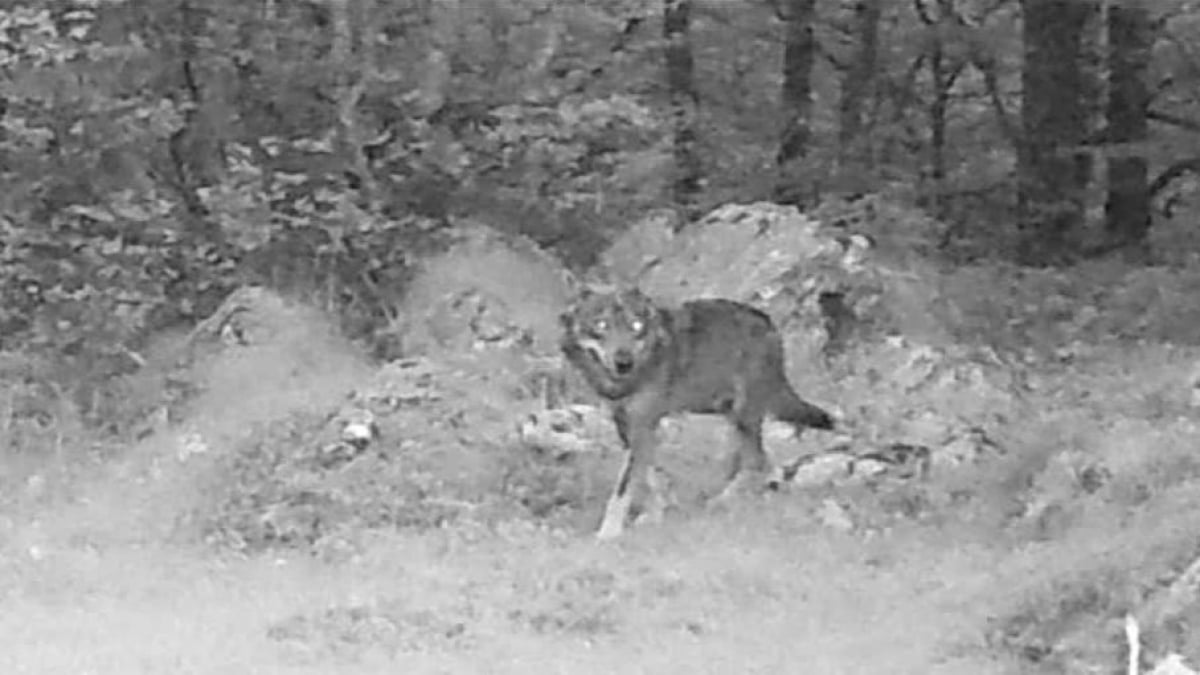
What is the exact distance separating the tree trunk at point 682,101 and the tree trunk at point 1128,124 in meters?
2.97

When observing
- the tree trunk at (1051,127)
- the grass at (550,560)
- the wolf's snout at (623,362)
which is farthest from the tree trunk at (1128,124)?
the wolf's snout at (623,362)

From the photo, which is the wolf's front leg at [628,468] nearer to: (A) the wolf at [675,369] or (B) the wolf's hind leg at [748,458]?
(A) the wolf at [675,369]

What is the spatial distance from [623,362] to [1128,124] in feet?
23.5

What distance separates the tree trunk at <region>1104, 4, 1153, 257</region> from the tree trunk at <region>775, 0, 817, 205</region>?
7.56ft

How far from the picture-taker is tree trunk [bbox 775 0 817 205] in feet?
59.9

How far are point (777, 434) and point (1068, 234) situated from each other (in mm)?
5702

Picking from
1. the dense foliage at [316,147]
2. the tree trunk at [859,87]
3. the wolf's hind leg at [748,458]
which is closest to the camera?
the wolf's hind leg at [748,458]

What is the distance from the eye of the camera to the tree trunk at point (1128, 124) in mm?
16984

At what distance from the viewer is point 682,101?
17.9 metres

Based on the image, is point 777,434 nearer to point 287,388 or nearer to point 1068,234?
point 287,388

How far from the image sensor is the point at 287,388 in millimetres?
13406

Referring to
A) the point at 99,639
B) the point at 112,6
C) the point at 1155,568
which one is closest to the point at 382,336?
the point at 112,6

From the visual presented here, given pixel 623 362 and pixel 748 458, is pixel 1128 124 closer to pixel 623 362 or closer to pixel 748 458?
pixel 748 458

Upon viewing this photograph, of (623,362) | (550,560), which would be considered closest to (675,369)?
(623,362)
